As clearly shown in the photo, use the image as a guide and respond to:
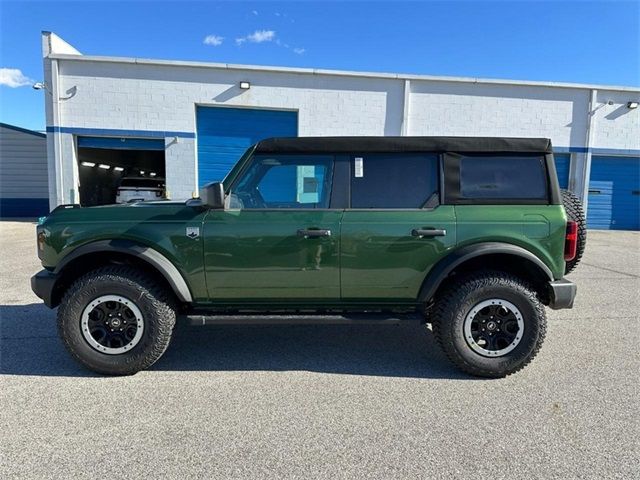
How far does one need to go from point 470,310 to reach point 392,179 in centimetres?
127

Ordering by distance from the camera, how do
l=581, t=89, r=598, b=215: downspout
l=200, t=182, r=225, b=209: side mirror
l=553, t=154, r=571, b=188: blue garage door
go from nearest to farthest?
1. l=200, t=182, r=225, b=209: side mirror
2. l=581, t=89, r=598, b=215: downspout
3. l=553, t=154, r=571, b=188: blue garage door

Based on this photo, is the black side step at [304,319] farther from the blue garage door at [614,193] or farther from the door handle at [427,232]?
the blue garage door at [614,193]

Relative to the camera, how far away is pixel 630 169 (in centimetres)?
1493

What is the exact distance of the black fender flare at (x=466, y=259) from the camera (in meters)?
3.21

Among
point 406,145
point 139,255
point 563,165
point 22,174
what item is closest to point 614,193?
point 563,165

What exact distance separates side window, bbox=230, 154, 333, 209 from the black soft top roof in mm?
78

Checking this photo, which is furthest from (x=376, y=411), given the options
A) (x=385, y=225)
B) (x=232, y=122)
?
(x=232, y=122)

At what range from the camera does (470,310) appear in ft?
10.8

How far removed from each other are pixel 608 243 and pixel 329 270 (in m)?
12.1

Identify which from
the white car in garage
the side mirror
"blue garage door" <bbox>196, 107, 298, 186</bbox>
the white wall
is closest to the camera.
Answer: the side mirror

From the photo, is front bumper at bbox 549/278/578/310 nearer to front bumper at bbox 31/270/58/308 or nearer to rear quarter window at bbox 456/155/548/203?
rear quarter window at bbox 456/155/548/203

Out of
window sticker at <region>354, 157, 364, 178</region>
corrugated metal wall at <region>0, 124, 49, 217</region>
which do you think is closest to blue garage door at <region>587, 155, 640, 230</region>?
window sticker at <region>354, 157, 364, 178</region>

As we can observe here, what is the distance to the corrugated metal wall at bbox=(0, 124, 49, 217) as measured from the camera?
731 inches

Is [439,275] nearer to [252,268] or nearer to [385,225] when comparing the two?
[385,225]
